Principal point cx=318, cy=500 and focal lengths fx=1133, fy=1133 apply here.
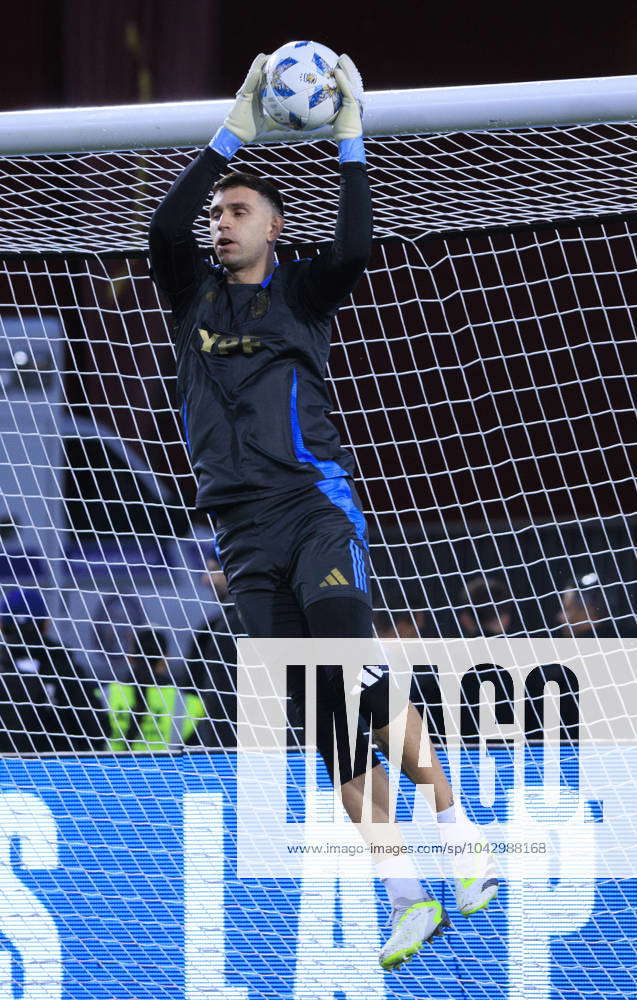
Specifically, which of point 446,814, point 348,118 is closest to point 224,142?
point 348,118

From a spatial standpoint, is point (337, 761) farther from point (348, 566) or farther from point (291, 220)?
point (291, 220)

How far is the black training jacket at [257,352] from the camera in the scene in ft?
10.8

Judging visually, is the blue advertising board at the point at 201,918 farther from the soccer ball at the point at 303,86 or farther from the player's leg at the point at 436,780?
the soccer ball at the point at 303,86

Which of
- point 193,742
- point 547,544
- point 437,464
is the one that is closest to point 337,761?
point 193,742

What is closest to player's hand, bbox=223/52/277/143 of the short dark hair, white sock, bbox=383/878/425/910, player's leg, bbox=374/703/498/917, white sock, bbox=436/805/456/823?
the short dark hair

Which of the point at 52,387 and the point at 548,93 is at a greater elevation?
the point at 52,387

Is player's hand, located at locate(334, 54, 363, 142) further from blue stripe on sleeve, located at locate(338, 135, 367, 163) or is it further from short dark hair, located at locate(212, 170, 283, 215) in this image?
short dark hair, located at locate(212, 170, 283, 215)

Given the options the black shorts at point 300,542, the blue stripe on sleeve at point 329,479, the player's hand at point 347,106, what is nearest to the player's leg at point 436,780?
the black shorts at point 300,542

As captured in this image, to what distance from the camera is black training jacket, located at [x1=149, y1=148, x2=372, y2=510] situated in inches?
130

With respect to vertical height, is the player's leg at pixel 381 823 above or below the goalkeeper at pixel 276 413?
below

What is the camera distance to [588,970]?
4.04 meters

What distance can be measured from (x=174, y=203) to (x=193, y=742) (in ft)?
12.0

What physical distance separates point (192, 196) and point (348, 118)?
1.69 ft

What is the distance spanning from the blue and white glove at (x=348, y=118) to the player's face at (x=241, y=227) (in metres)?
0.30
